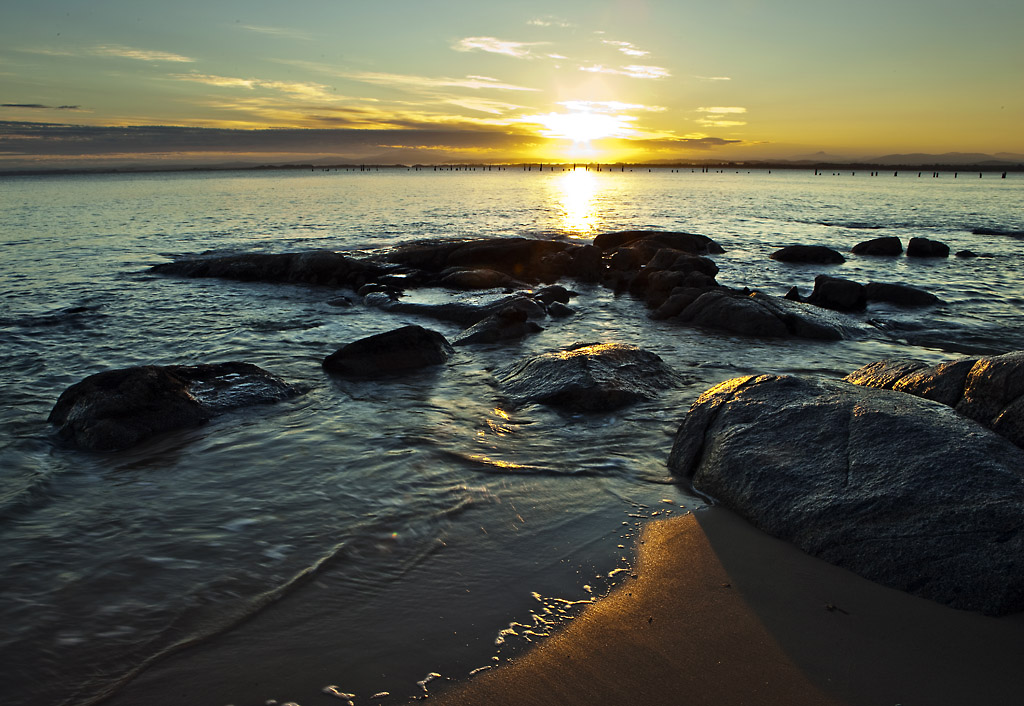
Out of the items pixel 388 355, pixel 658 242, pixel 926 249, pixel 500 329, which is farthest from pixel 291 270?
pixel 926 249

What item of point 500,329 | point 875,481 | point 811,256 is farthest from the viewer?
point 811,256

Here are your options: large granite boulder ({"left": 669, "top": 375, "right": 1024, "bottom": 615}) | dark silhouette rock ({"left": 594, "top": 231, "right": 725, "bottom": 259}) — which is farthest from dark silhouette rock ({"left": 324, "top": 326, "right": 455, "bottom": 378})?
dark silhouette rock ({"left": 594, "top": 231, "right": 725, "bottom": 259})

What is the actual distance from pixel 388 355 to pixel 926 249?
24.1 m

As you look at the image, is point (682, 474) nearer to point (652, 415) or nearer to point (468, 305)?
point (652, 415)

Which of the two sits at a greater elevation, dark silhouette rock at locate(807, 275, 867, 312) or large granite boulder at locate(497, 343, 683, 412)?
dark silhouette rock at locate(807, 275, 867, 312)

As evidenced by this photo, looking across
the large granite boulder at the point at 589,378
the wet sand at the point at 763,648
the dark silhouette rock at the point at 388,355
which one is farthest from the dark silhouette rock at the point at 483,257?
the wet sand at the point at 763,648

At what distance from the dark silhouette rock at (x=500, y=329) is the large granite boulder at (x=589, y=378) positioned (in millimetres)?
2163

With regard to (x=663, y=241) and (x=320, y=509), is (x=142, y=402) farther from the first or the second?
(x=663, y=241)

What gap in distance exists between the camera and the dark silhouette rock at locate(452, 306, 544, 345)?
11.8m

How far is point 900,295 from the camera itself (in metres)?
15.9

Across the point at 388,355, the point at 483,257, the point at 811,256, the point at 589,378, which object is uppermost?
the point at 811,256

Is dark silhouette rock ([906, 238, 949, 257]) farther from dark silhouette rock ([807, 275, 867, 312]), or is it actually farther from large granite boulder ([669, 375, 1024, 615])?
large granite boulder ([669, 375, 1024, 615])

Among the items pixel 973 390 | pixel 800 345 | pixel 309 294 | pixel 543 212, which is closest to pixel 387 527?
pixel 973 390

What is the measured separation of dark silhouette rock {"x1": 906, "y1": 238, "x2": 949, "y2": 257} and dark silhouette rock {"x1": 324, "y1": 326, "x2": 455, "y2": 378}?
22.9 metres
